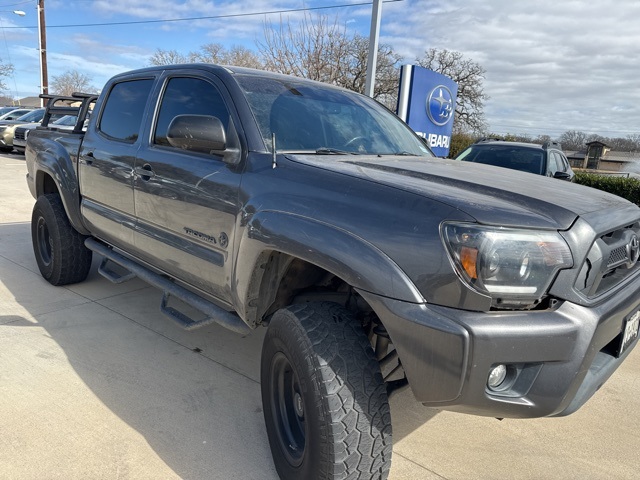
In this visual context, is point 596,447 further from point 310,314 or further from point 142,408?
point 142,408

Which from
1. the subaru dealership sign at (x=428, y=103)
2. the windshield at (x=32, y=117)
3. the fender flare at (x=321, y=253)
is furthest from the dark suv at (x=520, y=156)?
the windshield at (x=32, y=117)

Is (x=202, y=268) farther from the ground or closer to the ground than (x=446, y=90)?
closer to the ground

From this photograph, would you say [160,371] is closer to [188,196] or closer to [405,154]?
[188,196]

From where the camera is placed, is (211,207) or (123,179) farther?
(123,179)

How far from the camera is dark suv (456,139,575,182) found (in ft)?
27.0

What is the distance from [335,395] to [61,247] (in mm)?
3523

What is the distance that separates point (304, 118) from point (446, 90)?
7.25 metres

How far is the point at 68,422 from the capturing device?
2.69m

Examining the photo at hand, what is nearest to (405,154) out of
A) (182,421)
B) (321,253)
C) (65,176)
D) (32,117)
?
(321,253)

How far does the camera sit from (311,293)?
2.54 metres

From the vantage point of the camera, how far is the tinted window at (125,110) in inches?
140

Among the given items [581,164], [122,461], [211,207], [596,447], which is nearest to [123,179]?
[211,207]

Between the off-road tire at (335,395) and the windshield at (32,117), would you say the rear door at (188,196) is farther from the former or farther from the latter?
the windshield at (32,117)

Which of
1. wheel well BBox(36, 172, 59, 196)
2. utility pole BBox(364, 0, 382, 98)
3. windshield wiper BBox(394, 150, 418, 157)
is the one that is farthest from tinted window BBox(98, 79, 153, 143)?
utility pole BBox(364, 0, 382, 98)
